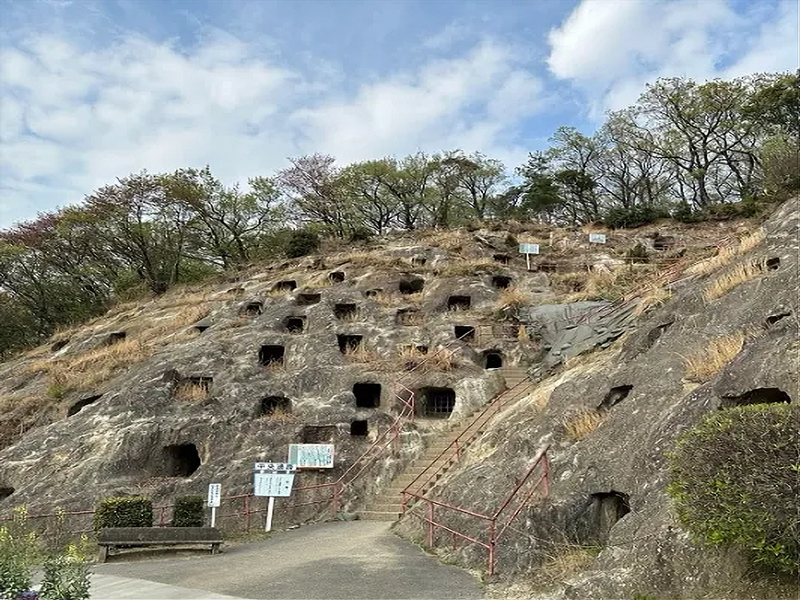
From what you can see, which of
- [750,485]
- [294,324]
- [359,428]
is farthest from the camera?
[294,324]

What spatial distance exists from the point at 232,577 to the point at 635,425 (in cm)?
750

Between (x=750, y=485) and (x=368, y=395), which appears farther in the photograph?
(x=368, y=395)

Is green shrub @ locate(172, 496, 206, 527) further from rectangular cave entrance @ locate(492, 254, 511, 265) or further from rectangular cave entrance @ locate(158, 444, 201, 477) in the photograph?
rectangular cave entrance @ locate(492, 254, 511, 265)

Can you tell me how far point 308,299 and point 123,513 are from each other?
14984 mm

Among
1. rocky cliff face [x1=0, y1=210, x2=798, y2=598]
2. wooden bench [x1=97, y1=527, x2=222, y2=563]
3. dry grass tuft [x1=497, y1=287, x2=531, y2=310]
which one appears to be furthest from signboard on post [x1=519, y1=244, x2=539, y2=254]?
wooden bench [x1=97, y1=527, x2=222, y2=563]

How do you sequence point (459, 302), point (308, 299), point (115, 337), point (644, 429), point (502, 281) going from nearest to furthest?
point (644, 429) < point (459, 302) < point (308, 299) < point (115, 337) < point (502, 281)

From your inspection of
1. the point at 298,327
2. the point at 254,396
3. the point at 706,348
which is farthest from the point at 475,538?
the point at 298,327

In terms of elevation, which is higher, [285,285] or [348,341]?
[285,285]

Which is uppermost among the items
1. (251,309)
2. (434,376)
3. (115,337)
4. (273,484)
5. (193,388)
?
(251,309)

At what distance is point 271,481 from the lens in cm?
1627

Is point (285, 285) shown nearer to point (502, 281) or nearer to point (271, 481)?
point (502, 281)

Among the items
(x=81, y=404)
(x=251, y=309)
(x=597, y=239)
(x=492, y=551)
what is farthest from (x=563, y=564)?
(x=597, y=239)

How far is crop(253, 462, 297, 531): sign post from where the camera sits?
1620 cm

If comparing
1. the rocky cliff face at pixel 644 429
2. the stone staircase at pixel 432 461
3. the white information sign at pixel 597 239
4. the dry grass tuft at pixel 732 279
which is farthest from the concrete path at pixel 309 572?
the white information sign at pixel 597 239
